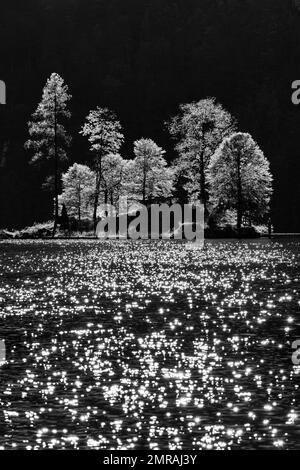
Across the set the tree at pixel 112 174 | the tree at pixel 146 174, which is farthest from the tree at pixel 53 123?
the tree at pixel 146 174

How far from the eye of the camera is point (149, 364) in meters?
27.3

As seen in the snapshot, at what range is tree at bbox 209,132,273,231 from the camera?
391ft

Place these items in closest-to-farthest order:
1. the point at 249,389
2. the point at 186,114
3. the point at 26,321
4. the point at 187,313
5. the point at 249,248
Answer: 1. the point at 249,389
2. the point at 26,321
3. the point at 187,313
4. the point at 249,248
5. the point at 186,114

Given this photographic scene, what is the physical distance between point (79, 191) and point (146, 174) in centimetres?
983

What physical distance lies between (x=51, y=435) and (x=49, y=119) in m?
110

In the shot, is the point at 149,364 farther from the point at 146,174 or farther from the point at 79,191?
the point at 79,191

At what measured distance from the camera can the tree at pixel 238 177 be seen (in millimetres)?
119188

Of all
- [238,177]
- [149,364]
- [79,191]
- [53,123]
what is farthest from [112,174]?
[149,364]

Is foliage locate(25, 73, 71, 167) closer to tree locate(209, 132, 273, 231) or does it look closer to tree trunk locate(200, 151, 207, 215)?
tree trunk locate(200, 151, 207, 215)

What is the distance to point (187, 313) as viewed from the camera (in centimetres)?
3981

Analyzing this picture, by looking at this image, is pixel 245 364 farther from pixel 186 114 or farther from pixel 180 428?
pixel 186 114

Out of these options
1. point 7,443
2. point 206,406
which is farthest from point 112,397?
point 7,443
